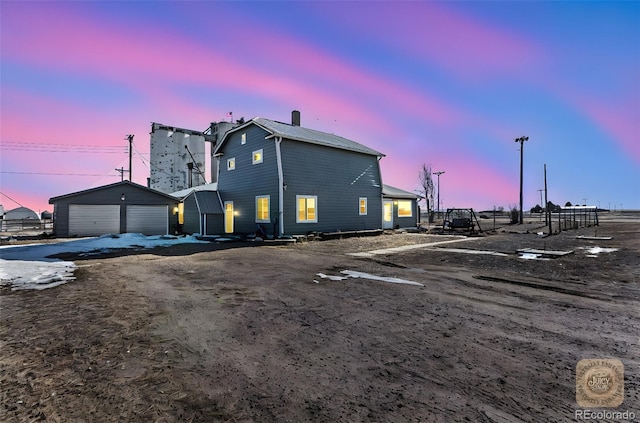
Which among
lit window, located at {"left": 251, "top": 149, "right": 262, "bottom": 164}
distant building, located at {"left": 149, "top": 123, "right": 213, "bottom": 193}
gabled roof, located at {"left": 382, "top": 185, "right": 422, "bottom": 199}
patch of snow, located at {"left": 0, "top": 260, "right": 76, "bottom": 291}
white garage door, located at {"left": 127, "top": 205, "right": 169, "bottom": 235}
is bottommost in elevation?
patch of snow, located at {"left": 0, "top": 260, "right": 76, "bottom": 291}

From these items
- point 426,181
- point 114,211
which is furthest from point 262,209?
point 426,181

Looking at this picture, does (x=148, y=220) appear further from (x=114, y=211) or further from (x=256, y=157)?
(x=256, y=157)

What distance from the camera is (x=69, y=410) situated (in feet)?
7.34

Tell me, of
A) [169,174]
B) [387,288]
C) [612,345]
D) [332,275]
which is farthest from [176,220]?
[612,345]

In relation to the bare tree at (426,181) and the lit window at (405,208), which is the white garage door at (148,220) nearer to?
the lit window at (405,208)

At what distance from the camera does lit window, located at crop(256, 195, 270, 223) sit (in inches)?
720

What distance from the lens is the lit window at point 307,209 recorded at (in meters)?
18.2

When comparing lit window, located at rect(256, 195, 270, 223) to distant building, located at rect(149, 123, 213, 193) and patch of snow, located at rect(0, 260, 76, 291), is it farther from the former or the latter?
distant building, located at rect(149, 123, 213, 193)

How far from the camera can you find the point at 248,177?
64.7 ft

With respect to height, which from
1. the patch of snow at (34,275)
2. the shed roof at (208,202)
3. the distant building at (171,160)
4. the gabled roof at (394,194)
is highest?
the distant building at (171,160)

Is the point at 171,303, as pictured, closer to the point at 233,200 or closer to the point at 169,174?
the point at 233,200

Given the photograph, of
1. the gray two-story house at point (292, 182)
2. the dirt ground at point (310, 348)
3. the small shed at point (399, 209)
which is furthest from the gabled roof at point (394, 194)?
the dirt ground at point (310, 348)

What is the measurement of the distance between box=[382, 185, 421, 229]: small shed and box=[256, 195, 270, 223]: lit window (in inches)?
415

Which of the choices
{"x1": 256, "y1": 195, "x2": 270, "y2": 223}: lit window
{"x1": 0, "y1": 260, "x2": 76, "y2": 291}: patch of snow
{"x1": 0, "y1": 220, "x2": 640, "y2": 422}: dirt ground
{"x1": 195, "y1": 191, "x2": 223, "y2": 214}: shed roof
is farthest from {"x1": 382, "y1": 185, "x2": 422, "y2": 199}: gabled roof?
{"x1": 0, "y1": 260, "x2": 76, "y2": 291}: patch of snow
